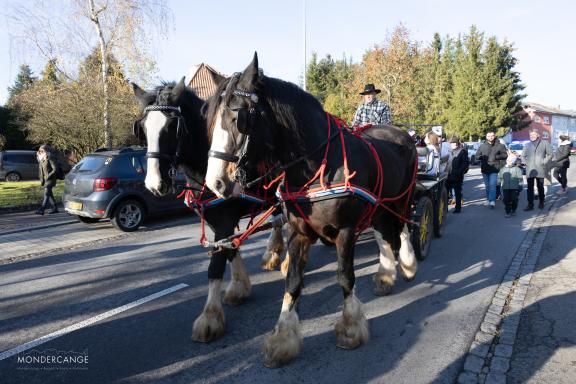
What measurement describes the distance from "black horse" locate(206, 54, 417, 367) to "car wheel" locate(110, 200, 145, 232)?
5.91 meters

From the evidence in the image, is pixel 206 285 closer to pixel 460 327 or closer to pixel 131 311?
pixel 131 311

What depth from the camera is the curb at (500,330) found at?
2.83 m

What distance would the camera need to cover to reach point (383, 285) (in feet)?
14.1

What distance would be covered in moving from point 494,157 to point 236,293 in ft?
29.3

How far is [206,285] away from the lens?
184 inches

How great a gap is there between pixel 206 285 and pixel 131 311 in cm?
93

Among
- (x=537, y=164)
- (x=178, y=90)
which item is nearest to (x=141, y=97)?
(x=178, y=90)

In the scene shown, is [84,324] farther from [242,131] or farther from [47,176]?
[47,176]

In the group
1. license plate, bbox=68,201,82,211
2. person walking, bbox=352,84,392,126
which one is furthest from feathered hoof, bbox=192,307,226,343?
license plate, bbox=68,201,82,211

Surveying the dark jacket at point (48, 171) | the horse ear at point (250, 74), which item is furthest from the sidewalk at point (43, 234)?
the horse ear at point (250, 74)

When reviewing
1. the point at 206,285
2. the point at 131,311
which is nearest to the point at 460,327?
the point at 206,285

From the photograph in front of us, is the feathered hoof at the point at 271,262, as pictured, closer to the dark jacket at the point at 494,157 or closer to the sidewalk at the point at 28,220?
the sidewalk at the point at 28,220

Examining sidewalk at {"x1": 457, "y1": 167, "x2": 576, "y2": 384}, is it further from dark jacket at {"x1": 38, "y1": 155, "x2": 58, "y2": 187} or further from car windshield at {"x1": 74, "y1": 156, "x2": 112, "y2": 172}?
dark jacket at {"x1": 38, "y1": 155, "x2": 58, "y2": 187}

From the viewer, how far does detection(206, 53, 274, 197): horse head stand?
2.42 metres
